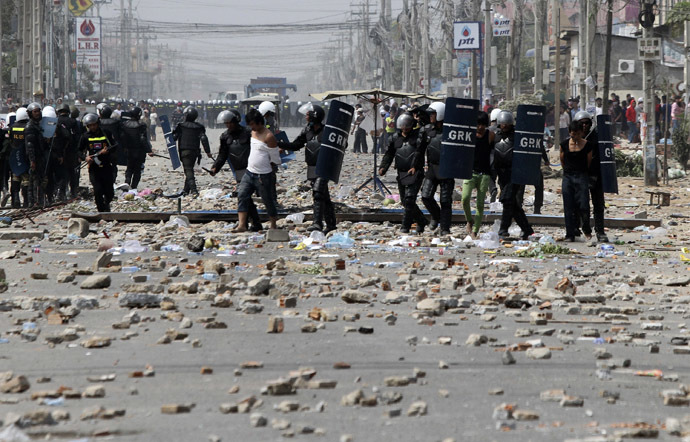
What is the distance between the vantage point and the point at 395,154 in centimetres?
1526

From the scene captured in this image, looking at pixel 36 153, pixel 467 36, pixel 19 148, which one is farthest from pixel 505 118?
pixel 467 36

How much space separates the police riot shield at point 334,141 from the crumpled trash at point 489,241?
6.84 ft

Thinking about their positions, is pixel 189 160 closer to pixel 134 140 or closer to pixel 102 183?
pixel 134 140

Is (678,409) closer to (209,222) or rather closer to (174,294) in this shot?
(174,294)

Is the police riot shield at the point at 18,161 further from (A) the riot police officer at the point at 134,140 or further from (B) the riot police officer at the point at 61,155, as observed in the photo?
(A) the riot police officer at the point at 134,140

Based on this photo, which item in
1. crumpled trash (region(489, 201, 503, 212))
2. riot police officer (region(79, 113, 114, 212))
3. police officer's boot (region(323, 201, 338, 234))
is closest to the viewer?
police officer's boot (region(323, 201, 338, 234))

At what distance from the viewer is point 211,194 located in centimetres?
2197

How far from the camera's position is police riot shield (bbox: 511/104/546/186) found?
14312 mm

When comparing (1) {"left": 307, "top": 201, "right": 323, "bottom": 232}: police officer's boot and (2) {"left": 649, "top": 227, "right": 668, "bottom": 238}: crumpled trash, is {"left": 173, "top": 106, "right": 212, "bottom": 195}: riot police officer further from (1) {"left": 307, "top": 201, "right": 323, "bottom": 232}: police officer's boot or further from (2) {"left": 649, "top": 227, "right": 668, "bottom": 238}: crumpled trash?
(2) {"left": 649, "top": 227, "right": 668, "bottom": 238}: crumpled trash

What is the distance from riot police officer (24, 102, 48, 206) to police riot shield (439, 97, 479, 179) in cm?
702

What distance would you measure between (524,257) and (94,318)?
5620 mm

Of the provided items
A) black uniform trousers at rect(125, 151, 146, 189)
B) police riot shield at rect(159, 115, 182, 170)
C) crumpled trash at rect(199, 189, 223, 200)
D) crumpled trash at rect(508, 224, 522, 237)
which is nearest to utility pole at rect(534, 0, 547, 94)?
police riot shield at rect(159, 115, 182, 170)

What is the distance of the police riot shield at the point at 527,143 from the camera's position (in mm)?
14312

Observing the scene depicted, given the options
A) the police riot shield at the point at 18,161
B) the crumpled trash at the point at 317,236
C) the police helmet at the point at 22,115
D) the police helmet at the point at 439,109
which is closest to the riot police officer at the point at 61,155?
the police riot shield at the point at 18,161
